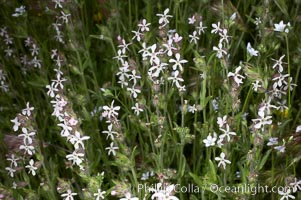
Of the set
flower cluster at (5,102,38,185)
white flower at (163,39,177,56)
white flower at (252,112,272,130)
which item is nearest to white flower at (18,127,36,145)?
flower cluster at (5,102,38,185)

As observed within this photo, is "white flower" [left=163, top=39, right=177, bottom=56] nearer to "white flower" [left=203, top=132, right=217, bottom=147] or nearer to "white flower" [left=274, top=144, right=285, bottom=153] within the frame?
"white flower" [left=203, top=132, right=217, bottom=147]

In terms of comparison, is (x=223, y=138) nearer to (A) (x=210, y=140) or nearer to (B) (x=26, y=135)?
(A) (x=210, y=140)

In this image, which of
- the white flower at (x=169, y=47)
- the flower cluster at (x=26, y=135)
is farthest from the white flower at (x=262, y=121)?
the flower cluster at (x=26, y=135)

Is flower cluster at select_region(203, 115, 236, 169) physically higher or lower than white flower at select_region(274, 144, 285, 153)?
higher

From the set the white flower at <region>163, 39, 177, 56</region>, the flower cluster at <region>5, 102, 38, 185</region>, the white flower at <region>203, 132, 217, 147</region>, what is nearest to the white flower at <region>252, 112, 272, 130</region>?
the white flower at <region>203, 132, 217, 147</region>

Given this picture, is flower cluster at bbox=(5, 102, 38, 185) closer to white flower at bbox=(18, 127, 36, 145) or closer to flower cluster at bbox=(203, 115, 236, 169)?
white flower at bbox=(18, 127, 36, 145)

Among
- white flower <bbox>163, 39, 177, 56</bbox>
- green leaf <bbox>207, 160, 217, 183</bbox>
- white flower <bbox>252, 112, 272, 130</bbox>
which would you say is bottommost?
green leaf <bbox>207, 160, 217, 183</bbox>

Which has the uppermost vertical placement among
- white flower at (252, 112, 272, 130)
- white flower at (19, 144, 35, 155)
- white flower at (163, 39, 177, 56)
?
white flower at (163, 39, 177, 56)

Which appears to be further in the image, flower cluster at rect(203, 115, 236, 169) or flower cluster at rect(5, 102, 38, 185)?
flower cluster at rect(5, 102, 38, 185)
